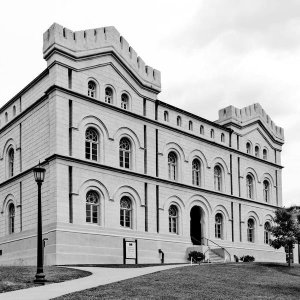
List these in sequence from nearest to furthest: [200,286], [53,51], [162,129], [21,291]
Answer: [21,291] → [200,286] → [53,51] → [162,129]

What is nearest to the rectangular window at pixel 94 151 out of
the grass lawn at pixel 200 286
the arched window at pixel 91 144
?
the arched window at pixel 91 144

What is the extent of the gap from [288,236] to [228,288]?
18.4 metres

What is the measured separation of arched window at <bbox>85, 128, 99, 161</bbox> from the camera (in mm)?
38094

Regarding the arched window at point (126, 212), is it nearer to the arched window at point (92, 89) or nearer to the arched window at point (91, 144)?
the arched window at point (91, 144)

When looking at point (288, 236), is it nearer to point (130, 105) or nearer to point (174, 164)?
point (174, 164)

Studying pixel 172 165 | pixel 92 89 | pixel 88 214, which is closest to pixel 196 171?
pixel 172 165

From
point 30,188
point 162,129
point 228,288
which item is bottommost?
point 228,288

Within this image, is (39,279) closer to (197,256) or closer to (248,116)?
(197,256)

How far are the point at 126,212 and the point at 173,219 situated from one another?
5519 millimetres

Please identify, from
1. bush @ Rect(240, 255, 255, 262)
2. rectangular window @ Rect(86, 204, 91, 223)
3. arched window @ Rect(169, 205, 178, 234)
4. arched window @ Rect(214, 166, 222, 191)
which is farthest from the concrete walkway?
arched window @ Rect(214, 166, 222, 191)

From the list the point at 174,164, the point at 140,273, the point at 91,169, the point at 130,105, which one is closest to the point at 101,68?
the point at 130,105

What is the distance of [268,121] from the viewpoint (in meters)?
57.4

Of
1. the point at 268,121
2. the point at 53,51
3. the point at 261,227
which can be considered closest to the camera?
the point at 53,51

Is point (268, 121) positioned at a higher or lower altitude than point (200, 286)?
higher
